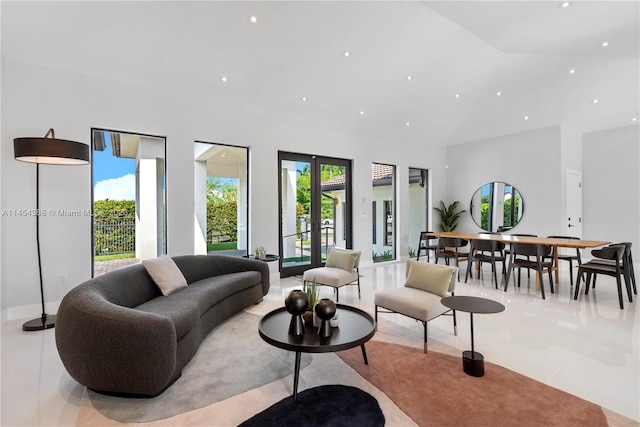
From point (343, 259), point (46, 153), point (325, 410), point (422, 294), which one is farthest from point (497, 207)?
point (46, 153)

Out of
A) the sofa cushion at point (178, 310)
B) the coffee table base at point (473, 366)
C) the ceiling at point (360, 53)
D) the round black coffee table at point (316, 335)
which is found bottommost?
the coffee table base at point (473, 366)

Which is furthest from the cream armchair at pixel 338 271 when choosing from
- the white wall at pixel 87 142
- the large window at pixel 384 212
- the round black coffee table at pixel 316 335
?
the large window at pixel 384 212

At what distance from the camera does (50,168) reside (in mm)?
4246

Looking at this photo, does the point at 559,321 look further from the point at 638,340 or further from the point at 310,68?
the point at 310,68

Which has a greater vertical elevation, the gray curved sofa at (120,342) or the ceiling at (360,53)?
the ceiling at (360,53)

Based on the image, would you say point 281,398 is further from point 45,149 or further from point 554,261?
point 554,261

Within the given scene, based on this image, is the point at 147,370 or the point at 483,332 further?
the point at 483,332

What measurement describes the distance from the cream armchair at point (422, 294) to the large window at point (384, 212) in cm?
459

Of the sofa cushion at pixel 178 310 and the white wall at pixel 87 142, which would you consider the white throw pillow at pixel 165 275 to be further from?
the white wall at pixel 87 142

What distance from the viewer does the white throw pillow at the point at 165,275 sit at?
352 cm

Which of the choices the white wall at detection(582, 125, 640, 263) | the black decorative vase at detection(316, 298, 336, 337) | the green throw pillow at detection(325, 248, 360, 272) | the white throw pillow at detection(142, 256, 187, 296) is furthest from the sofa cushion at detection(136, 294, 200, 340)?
the white wall at detection(582, 125, 640, 263)

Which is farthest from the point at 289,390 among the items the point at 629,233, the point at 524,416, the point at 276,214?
the point at 629,233

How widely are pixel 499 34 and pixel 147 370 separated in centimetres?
634
